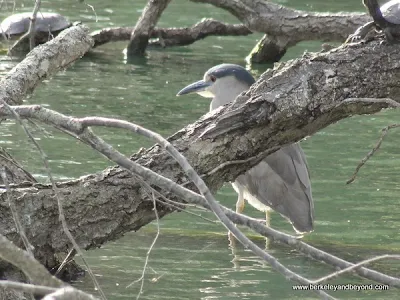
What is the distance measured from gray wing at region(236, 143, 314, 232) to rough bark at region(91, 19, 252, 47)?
6462 mm

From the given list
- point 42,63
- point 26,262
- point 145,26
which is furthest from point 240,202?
point 145,26

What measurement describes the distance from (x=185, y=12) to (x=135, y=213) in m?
12.5

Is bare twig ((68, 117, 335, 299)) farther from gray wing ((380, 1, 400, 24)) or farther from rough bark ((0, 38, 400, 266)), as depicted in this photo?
gray wing ((380, 1, 400, 24))

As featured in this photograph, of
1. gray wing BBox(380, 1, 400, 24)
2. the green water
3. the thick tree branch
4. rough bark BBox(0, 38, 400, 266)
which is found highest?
gray wing BBox(380, 1, 400, 24)

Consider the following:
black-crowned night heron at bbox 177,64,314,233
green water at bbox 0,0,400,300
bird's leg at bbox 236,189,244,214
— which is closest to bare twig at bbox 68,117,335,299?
green water at bbox 0,0,400,300

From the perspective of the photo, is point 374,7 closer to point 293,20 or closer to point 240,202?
point 240,202

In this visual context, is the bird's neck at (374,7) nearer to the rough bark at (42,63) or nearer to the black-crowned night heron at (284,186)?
the rough bark at (42,63)

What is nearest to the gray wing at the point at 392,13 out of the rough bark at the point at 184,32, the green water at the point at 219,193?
the green water at the point at 219,193

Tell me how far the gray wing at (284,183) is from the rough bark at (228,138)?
88.0 inches

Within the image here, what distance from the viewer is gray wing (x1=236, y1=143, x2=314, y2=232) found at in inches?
283

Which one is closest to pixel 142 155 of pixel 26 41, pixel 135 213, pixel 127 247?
pixel 135 213

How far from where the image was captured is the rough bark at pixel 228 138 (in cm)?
477

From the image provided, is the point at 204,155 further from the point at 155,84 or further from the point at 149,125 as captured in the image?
the point at 155,84

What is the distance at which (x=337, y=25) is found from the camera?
11.5 meters
